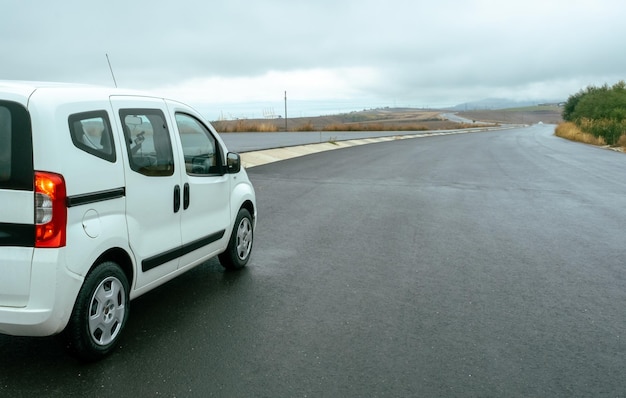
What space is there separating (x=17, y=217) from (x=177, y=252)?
1.56 metres

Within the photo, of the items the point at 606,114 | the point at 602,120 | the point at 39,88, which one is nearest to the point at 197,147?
the point at 39,88

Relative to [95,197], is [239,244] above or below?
below

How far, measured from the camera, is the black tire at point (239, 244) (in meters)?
6.18

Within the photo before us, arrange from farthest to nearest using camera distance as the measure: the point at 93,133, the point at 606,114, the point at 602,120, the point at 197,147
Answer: the point at 606,114, the point at 602,120, the point at 197,147, the point at 93,133

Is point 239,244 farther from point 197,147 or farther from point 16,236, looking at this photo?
point 16,236

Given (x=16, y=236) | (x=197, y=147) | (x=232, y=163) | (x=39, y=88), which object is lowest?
(x=16, y=236)

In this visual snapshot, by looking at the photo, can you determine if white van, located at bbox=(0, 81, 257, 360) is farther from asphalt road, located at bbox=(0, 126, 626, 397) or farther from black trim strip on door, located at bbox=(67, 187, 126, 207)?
asphalt road, located at bbox=(0, 126, 626, 397)

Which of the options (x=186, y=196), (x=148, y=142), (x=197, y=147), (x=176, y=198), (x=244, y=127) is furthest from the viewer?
(x=244, y=127)

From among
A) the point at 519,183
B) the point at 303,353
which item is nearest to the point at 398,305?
the point at 303,353

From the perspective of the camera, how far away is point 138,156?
4.45 meters

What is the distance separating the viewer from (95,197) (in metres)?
3.90

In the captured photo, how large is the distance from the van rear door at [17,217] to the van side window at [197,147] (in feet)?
5.49

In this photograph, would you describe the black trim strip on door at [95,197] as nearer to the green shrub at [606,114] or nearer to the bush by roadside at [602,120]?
the bush by roadside at [602,120]

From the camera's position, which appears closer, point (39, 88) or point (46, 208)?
point (46, 208)
